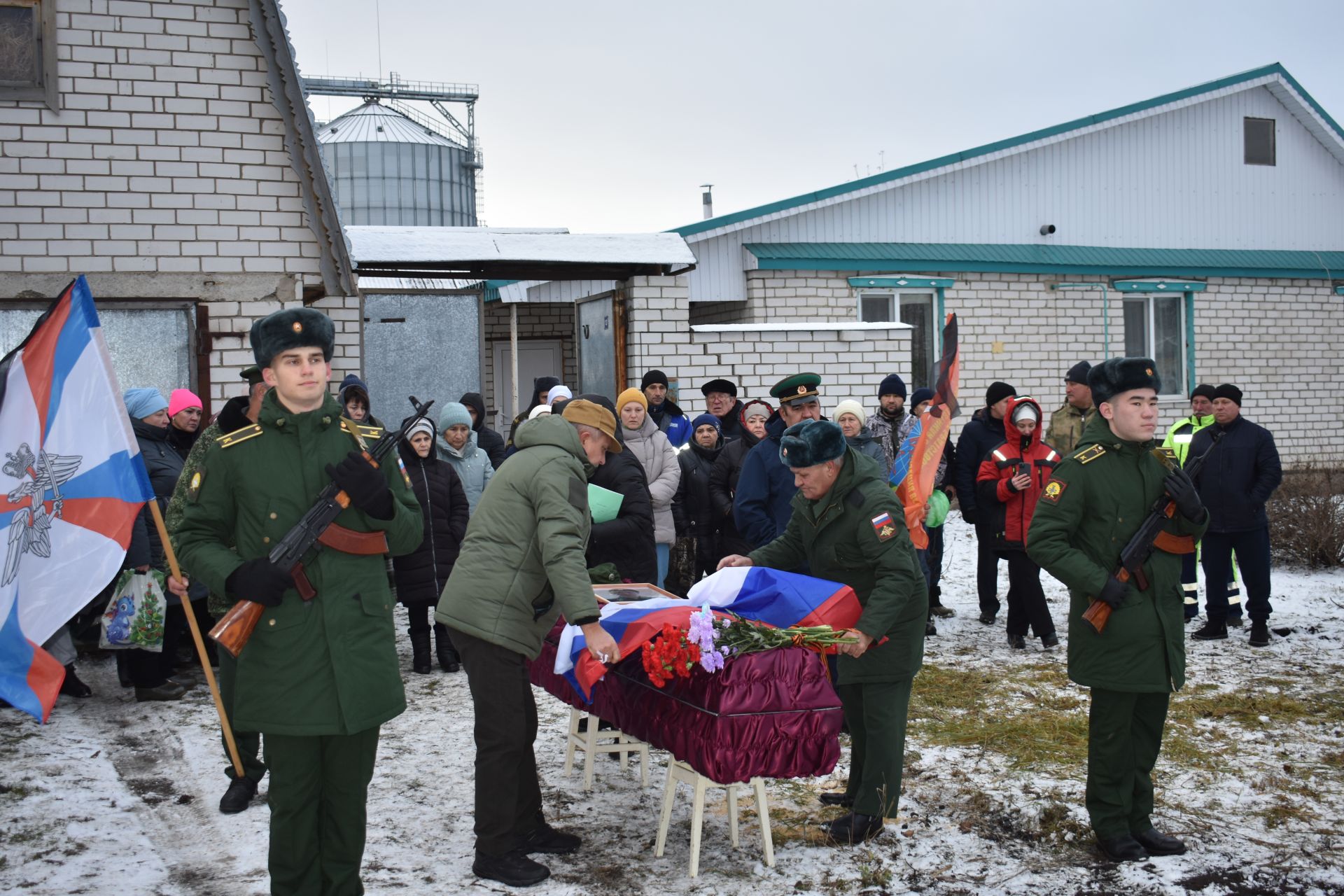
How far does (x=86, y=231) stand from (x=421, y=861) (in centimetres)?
642

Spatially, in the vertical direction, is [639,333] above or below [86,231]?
below

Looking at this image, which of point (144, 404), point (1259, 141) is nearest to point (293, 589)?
point (144, 404)

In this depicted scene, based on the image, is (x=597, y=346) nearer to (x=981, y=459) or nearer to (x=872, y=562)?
(x=981, y=459)

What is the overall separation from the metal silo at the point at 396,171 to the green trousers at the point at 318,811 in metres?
23.1

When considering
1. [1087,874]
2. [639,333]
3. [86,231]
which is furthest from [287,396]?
[639,333]

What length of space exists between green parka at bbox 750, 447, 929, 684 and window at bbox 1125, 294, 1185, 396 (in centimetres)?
1297

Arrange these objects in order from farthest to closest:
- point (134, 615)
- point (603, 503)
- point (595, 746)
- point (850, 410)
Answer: point (850, 410) < point (134, 615) < point (603, 503) < point (595, 746)

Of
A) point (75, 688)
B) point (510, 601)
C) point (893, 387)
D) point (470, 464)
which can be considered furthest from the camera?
point (893, 387)

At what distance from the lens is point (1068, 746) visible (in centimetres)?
573

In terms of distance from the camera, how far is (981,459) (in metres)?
8.87

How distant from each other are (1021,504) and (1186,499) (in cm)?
373

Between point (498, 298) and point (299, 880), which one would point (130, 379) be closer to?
point (299, 880)

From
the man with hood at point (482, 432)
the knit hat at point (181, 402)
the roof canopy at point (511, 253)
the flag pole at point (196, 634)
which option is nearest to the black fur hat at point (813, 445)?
the flag pole at point (196, 634)

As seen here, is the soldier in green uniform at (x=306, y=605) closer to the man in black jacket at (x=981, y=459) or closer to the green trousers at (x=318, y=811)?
the green trousers at (x=318, y=811)
